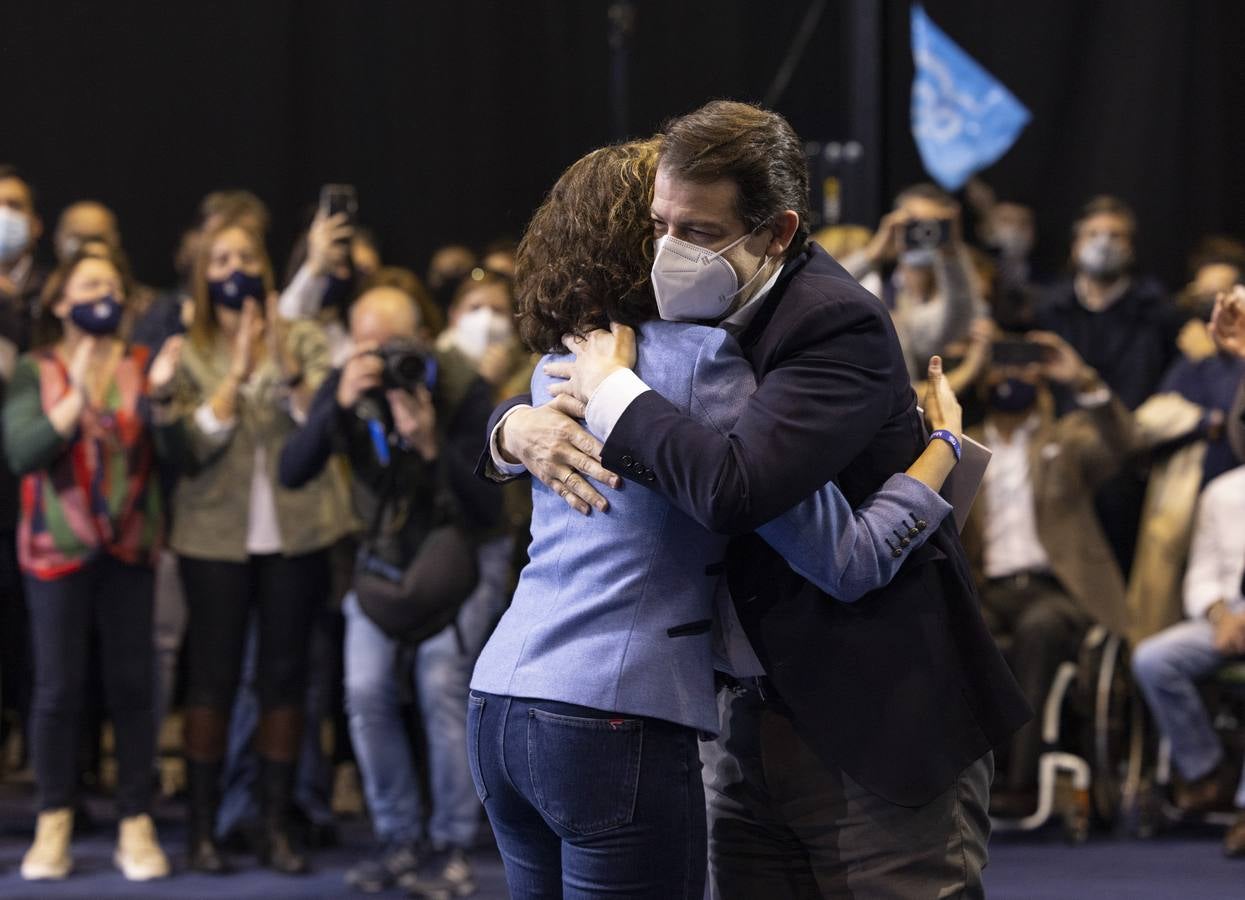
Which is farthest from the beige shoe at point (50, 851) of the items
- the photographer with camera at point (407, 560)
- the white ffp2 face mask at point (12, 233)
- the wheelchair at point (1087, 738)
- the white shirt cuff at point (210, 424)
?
the wheelchair at point (1087, 738)

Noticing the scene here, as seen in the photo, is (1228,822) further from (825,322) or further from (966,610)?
(825,322)

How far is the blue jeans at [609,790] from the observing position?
5.77 ft

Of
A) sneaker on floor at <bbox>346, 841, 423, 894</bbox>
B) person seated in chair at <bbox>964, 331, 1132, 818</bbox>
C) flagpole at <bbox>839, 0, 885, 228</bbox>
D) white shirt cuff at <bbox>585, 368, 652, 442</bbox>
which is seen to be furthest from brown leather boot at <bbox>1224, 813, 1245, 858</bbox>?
white shirt cuff at <bbox>585, 368, 652, 442</bbox>

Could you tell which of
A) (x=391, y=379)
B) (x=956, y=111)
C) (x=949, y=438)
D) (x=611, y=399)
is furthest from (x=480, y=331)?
(x=611, y=399)

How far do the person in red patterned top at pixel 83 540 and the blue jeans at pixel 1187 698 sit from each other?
9.44 ft

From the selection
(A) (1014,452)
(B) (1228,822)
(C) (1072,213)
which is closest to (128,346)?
(A) (1014,452)

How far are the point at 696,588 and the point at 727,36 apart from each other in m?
5.34

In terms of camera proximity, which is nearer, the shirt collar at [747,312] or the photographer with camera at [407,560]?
the shirt collar at [747,312]

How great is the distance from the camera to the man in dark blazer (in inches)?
70.3

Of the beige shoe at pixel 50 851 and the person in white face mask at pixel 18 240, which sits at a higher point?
the person in white face mask at pixel 18 240

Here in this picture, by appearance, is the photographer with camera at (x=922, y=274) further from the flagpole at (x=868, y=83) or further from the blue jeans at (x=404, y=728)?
the blue jeans at (x=404, y=728)

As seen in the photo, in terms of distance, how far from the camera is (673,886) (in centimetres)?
178

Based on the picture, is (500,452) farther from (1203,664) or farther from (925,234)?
(1203,664)

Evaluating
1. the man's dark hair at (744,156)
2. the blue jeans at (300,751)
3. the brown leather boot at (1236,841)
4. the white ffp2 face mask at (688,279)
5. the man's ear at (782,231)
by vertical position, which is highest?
the man's dark hair at (744,156)
